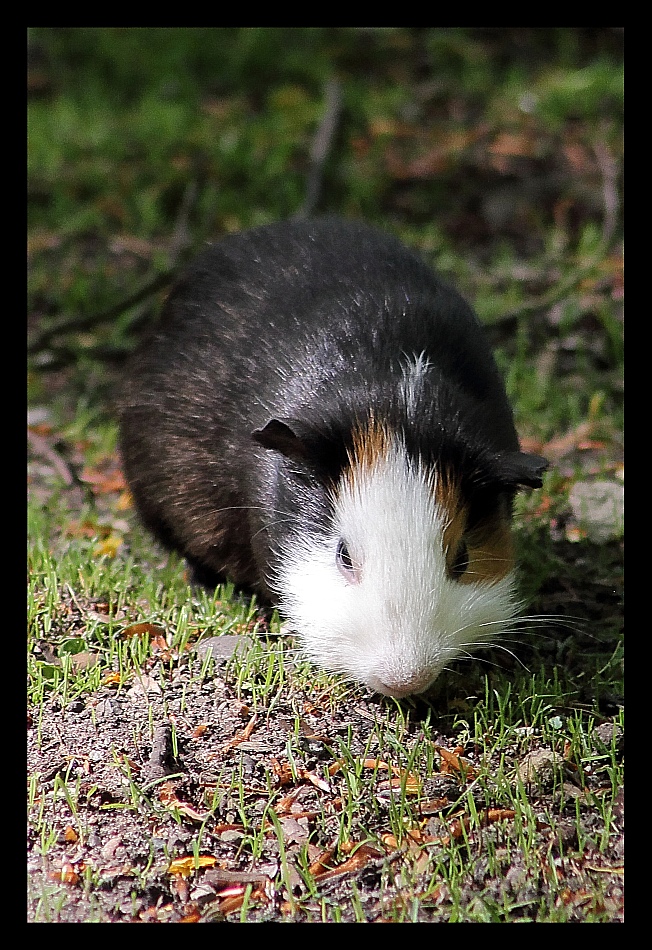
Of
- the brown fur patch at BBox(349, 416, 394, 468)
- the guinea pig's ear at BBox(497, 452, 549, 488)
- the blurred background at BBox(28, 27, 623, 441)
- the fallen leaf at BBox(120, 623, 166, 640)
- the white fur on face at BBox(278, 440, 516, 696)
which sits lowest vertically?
the fallen leaf at BBox(120, 623, 166, 640)

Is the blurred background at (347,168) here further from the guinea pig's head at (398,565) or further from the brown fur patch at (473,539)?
the guinea pig's head at (398,565)

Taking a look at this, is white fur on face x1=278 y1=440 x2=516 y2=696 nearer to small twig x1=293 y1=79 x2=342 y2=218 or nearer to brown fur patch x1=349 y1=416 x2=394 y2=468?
brown fur patch x1=349 y1=416 x2=394 y2=468

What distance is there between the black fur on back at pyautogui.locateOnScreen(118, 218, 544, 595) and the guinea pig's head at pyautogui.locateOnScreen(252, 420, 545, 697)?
0.05 m

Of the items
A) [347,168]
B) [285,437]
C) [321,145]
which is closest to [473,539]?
[285,437]

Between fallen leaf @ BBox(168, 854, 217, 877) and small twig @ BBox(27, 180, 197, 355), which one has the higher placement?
small twig @ BBox(27, 180, 197, 355)

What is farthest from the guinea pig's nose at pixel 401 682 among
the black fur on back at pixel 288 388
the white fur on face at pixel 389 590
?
the black fur on back at pixel 288 388

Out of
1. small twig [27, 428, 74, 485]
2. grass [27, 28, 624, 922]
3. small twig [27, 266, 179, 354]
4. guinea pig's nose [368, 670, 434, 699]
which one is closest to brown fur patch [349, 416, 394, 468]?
guinea pig's nose [368, 670, 434, 699]

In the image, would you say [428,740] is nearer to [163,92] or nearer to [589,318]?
[589,318]

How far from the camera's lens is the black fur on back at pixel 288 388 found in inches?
156

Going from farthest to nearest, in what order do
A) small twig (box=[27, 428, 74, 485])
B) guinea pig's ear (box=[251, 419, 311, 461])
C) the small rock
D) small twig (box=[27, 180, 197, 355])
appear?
small twig (box=[27, 180, 197, 355]) → small twig (box=[27, 428, 74, 485]) → the small rock → guinea pig's ear (box=[251, 419, 311, 461])

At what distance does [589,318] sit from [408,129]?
3291 millimetres

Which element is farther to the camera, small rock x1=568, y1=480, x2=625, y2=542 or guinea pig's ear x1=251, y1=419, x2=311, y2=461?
small rock x1=568, y1=480, x2=625, y2=542

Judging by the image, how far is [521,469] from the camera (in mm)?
3875

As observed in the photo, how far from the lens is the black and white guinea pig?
3709 mm
